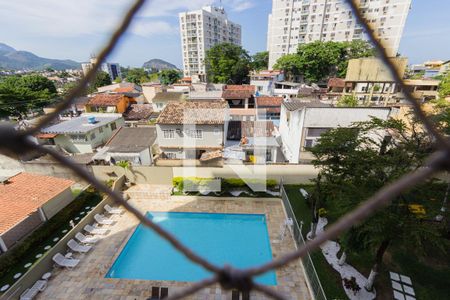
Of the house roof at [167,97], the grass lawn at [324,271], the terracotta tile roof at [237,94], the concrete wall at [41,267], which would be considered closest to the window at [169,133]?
the concrete wall at [41,267]

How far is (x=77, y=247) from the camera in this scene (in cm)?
968

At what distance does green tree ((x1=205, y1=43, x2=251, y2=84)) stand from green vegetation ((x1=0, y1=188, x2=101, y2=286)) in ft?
135

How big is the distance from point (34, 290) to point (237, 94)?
1084 inches

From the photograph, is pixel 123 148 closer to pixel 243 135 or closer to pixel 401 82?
pixel 243 135

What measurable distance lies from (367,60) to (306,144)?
49.8 feet

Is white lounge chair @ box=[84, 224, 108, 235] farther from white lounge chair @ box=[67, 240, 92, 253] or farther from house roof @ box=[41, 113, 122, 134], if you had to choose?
house roof @ box=[41, 113, 122, 134]

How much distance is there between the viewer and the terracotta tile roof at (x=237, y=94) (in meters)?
30.3

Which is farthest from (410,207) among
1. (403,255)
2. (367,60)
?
(367,60)

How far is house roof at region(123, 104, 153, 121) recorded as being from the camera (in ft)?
92.0

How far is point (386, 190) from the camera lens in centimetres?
115

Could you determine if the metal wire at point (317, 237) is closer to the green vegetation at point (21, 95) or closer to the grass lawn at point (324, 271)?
the grass lawn at point (324, 271)

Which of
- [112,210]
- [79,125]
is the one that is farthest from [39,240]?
[79,125]

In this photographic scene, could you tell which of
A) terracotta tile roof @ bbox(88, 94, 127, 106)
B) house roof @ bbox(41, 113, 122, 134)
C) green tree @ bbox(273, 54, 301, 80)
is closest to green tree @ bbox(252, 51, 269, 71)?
green tree @ bbox(273, 54, 301, 80)

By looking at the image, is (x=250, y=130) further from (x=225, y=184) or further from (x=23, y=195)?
(x=23, y=195)
